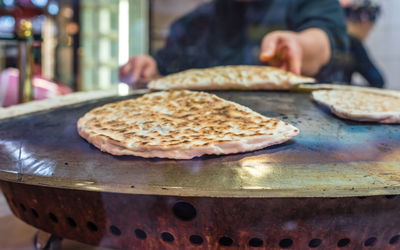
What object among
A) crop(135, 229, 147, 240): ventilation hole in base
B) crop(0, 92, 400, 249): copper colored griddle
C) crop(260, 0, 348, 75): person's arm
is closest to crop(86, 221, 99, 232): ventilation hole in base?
crop(0, 92, 400, 249): copper colored griddle

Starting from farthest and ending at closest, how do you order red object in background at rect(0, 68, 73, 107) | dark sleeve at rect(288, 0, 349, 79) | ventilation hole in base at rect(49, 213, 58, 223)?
red object in background at rect(0, 68, 73, 107)
dark sleeve at rect(288, 0, 349, 79)
ventilation hole in base at rect(49, 213, 58, 223)

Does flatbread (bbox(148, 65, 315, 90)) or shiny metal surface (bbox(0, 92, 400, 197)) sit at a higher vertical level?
flatbread (bbox(148, 65, 315, 90))

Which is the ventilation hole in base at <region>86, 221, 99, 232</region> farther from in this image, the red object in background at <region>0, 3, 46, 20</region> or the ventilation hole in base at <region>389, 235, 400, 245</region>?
the red object in background at <region>0, 3, 46, 20</region>

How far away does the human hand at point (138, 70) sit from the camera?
2.13m

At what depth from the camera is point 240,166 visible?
35.0 inches

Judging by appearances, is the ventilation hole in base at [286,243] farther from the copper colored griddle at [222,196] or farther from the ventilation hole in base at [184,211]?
the ventilation hole in base at [184,211]

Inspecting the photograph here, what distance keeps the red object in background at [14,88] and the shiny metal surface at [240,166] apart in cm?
221

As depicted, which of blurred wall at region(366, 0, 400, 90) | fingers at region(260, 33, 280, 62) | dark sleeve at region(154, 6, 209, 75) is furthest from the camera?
blurred wall at region(366, 0, 400, 90)

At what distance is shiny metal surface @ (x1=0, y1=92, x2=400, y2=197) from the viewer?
2.66 ft

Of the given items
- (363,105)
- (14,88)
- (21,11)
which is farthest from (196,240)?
(21,11)

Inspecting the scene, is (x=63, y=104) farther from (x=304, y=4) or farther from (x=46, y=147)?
(x=304, y=4)

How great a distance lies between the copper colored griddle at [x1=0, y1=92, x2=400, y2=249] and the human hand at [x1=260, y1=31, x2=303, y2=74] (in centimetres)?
101

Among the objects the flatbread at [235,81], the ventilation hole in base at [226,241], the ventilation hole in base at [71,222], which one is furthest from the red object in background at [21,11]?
the ventilation hole in base at [226,241]

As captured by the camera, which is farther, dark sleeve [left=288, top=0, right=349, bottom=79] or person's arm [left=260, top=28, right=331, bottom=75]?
dark sleeve [left=288, top=0, right=349, bottom=79]
